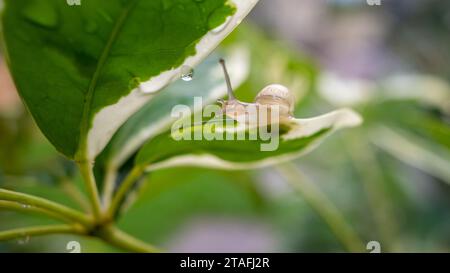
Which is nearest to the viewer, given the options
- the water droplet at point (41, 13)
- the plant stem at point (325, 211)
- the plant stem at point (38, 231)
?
the water droplet at point (41, 13)

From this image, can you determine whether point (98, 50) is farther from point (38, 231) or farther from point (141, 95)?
point (38, 231)

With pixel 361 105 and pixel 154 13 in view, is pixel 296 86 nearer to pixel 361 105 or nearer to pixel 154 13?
pixel 361 105

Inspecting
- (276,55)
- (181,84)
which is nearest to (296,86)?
(276,55)

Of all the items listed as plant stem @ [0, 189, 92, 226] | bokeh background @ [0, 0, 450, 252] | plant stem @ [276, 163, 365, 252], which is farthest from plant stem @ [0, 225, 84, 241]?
plant stem @ [276, 163, 365, 252]

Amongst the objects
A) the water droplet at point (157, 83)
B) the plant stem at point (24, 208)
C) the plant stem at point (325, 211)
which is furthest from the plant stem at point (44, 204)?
the plant stem at point (325, 211)

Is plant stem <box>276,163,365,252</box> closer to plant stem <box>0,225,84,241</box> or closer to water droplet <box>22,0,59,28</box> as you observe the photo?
plant stem <box>0,225,84,241</box>

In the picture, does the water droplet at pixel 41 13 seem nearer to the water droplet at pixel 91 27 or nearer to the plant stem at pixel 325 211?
the water droplet at pixel 91 27

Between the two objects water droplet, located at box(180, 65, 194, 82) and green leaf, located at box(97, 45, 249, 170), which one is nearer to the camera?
water droplet, located at box(180, 65, 194, 82)
